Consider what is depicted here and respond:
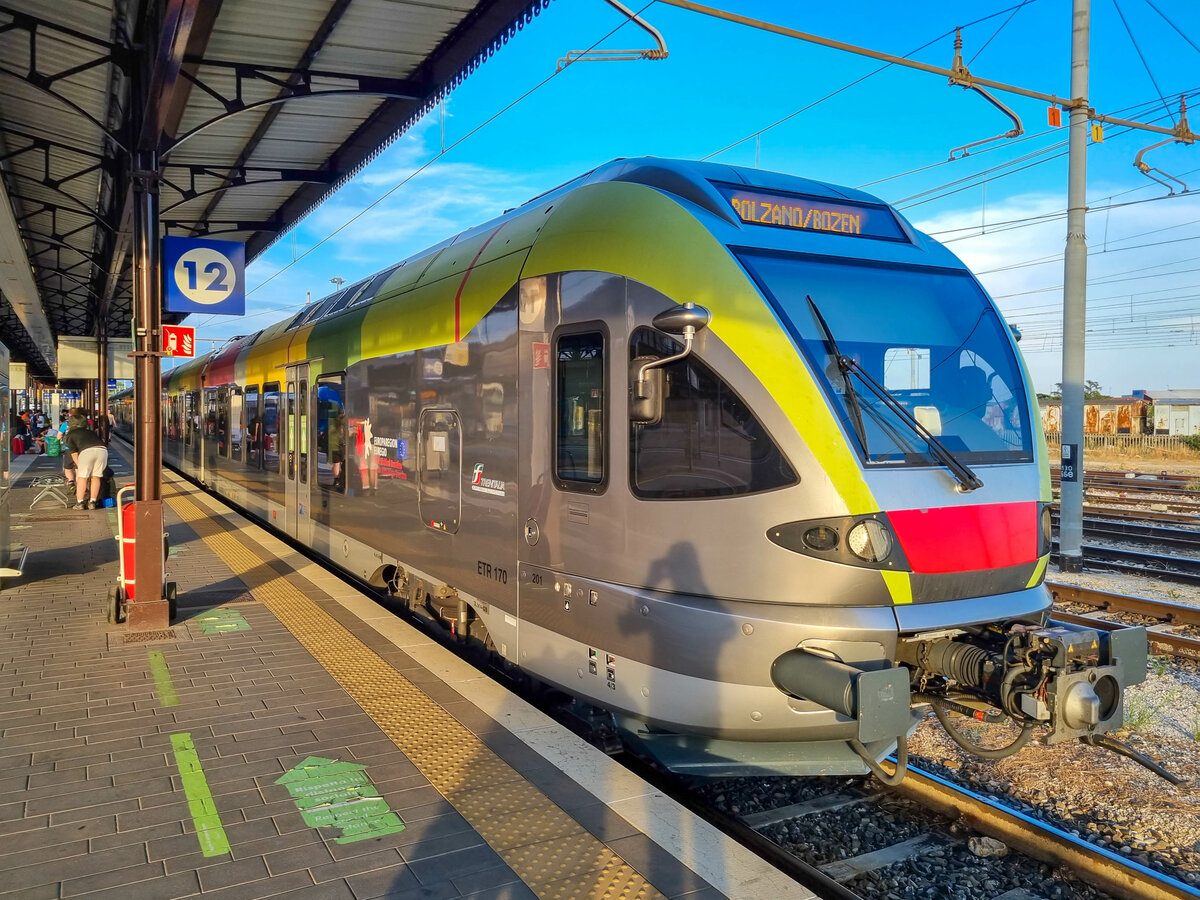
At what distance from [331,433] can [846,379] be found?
661cm

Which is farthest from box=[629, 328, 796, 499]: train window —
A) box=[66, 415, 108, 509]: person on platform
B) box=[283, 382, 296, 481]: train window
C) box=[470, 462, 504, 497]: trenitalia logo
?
box=[66, 415, 108, 509]: person on platform

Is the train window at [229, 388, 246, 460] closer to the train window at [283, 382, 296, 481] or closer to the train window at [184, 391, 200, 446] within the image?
the train window at [283, 382, 296, 481]

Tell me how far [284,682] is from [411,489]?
1.98 m

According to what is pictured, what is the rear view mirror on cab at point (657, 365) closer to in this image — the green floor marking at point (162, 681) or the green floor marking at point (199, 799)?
the green floor marking at point (199, 799)

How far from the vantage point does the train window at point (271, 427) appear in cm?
1190

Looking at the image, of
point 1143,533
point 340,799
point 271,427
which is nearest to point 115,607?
point 340,799

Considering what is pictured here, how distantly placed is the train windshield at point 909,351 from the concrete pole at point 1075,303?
25.0 ft

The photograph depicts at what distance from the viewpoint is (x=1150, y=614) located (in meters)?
9.00

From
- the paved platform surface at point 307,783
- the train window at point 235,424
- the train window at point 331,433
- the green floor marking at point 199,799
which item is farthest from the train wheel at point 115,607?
the train window at point 235,424

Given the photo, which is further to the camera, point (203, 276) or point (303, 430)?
point (303, 430)

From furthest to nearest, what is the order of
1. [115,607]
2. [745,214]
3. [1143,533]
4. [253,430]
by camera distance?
[1143,533], [253,430], [115,607], [745,214]

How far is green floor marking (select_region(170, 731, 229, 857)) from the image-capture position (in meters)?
3.66

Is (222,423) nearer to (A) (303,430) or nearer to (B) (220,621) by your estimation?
(A) (303,430)

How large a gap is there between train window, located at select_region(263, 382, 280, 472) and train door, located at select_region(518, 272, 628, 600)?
7397 mm
